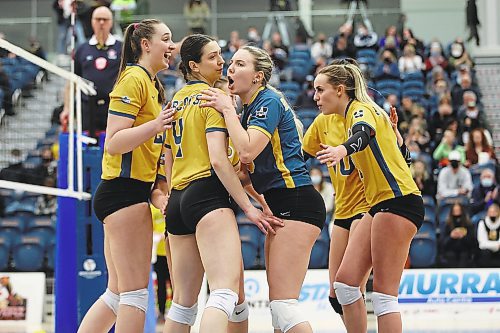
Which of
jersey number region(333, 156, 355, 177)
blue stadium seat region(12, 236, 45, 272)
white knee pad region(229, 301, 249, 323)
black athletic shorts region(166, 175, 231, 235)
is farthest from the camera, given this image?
blue stadium seat region(12, 236, 45, 272)

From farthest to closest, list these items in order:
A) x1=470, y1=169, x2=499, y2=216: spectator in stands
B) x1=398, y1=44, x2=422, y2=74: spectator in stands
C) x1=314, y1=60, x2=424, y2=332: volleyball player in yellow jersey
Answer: x1=398, y1=44, x2=422, y2=74: spectator in stands < x1=470, y1=169, x2=499, y2=216: spectator in stands < x1=314, y1=60, x2=424, y2=332: volleyball player in yellow jersey

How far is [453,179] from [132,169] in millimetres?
7829

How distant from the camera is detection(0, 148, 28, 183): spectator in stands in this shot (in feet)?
38.9

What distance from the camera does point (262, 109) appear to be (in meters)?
4.12

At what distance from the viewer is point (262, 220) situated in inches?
160

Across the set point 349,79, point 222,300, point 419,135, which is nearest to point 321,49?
point 419,135

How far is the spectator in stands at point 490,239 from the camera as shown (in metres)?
10.3

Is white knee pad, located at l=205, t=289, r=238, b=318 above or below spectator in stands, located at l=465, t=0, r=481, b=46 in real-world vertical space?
below

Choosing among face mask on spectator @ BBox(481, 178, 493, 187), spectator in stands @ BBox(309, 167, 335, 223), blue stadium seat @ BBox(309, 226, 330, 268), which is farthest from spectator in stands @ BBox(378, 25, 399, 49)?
blue stadium seat @ BBox(309, 226, 330, 268)

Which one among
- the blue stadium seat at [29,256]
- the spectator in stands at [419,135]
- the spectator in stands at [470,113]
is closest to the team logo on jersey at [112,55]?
the blue stadium seat at [29,256]

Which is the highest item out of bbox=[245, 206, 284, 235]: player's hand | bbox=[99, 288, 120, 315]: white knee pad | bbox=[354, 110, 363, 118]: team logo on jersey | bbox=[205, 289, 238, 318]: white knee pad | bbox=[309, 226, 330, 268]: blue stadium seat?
bbox=[354, 110, 363, 118]: team logo on jersey

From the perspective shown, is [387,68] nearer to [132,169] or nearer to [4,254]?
[4,254]

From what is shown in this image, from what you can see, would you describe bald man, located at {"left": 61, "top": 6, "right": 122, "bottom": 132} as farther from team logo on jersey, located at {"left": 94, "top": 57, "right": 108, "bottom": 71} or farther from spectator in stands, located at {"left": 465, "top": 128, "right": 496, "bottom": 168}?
spectator in stands, located at {"left": 465, "top": 128, "right": 496, "bottom": 168}

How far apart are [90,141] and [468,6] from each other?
12146mm
